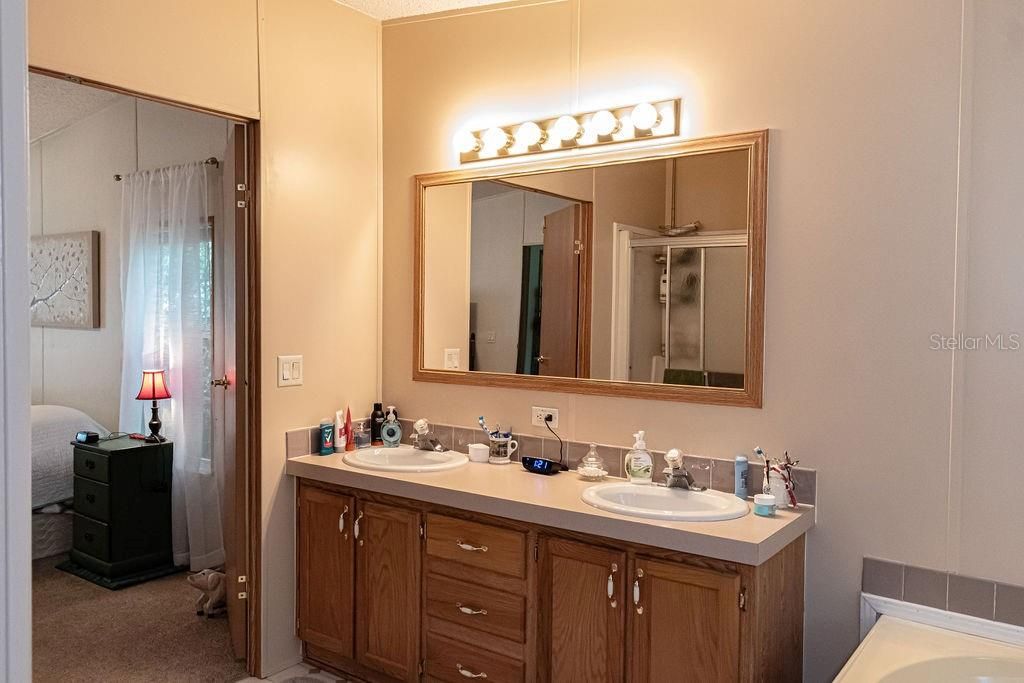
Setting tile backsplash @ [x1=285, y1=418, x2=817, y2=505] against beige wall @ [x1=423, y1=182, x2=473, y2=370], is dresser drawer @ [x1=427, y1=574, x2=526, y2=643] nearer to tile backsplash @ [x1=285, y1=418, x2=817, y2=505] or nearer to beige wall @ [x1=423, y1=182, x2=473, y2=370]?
tile backsplash @ [x1=285, y1=418, x2=817, y2=505]

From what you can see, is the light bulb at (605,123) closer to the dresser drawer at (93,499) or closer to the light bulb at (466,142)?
the light bulb at (466,142)

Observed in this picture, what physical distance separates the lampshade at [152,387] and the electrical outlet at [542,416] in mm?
2201

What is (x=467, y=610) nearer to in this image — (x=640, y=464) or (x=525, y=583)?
(x=525, y=583)

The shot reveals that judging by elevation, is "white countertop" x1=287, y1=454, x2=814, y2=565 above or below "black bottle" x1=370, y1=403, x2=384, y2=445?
below

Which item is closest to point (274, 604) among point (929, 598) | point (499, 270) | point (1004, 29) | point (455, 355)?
point (455, 355)

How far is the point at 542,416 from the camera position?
9.74 feet

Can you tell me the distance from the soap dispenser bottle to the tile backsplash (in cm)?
7

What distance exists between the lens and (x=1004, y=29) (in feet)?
6.80

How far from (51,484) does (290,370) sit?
2112mm

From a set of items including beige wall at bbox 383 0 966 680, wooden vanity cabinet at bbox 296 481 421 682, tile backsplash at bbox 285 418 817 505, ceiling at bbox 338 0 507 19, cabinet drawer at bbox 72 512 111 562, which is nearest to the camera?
beige wall at bbox 383 0 966 680

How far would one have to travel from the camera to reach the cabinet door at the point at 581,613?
225cm

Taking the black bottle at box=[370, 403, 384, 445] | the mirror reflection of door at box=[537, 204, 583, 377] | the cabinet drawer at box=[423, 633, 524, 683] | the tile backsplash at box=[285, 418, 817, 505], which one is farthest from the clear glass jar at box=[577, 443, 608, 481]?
the black bottle at box=[370, 403, 384, 445]

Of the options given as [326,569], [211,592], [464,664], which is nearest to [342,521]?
[326,569]

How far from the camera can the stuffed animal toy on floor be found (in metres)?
3.49
